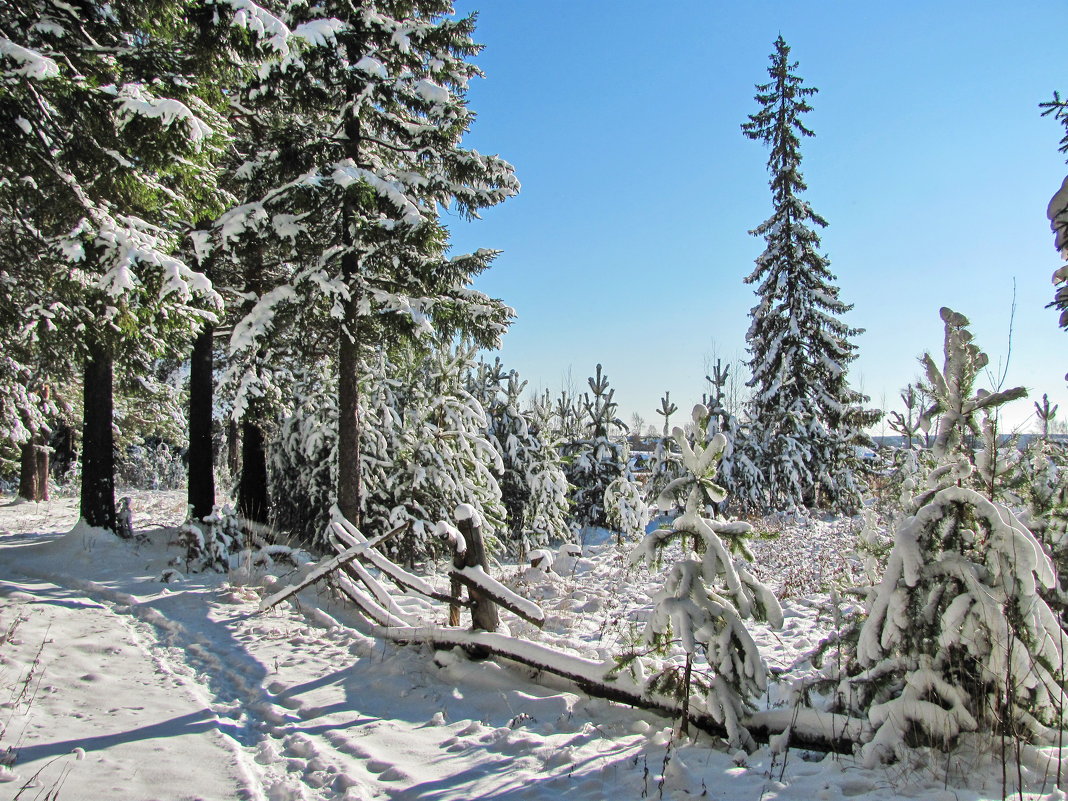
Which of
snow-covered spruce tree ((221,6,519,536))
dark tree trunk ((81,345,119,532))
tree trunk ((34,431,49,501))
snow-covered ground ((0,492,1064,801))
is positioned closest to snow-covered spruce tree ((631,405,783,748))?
snow-covered ground ((0,492,1064,801))

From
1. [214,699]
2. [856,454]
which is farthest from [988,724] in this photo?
[856,454]

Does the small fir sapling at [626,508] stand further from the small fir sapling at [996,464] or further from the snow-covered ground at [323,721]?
the small fir sapling at [996,464]

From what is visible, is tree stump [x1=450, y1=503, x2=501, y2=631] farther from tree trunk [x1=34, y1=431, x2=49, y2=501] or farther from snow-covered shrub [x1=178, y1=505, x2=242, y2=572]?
tree trunk [x1=34, y1=431, x2=49, y2=501]

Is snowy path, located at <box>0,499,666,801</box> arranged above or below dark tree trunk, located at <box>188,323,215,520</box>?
below

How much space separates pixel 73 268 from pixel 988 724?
946cm

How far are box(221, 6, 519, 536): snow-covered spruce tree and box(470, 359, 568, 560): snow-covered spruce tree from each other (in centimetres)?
670

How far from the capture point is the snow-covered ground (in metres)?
3.52

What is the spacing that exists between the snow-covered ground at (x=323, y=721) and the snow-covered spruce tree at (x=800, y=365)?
13326mm

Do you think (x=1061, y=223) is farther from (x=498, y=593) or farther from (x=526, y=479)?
(x=526, y=479)

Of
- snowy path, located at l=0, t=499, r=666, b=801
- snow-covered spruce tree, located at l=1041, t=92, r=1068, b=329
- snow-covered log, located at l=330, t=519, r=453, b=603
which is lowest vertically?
snowy path, located at l=0, t=499, r=666, b=801

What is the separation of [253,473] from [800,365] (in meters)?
17.2

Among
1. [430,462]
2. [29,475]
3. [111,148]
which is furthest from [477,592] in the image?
[29,475]

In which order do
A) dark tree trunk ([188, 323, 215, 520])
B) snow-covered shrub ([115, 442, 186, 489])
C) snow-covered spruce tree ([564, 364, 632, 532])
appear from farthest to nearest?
snow-covered shrub ([115, 442, 186, 489])
snow-covered spruce tree ([564, 364, 632, 532])
dark tree trunk ([188, 323, 215, 520])

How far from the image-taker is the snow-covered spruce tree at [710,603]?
4059 millimetres
